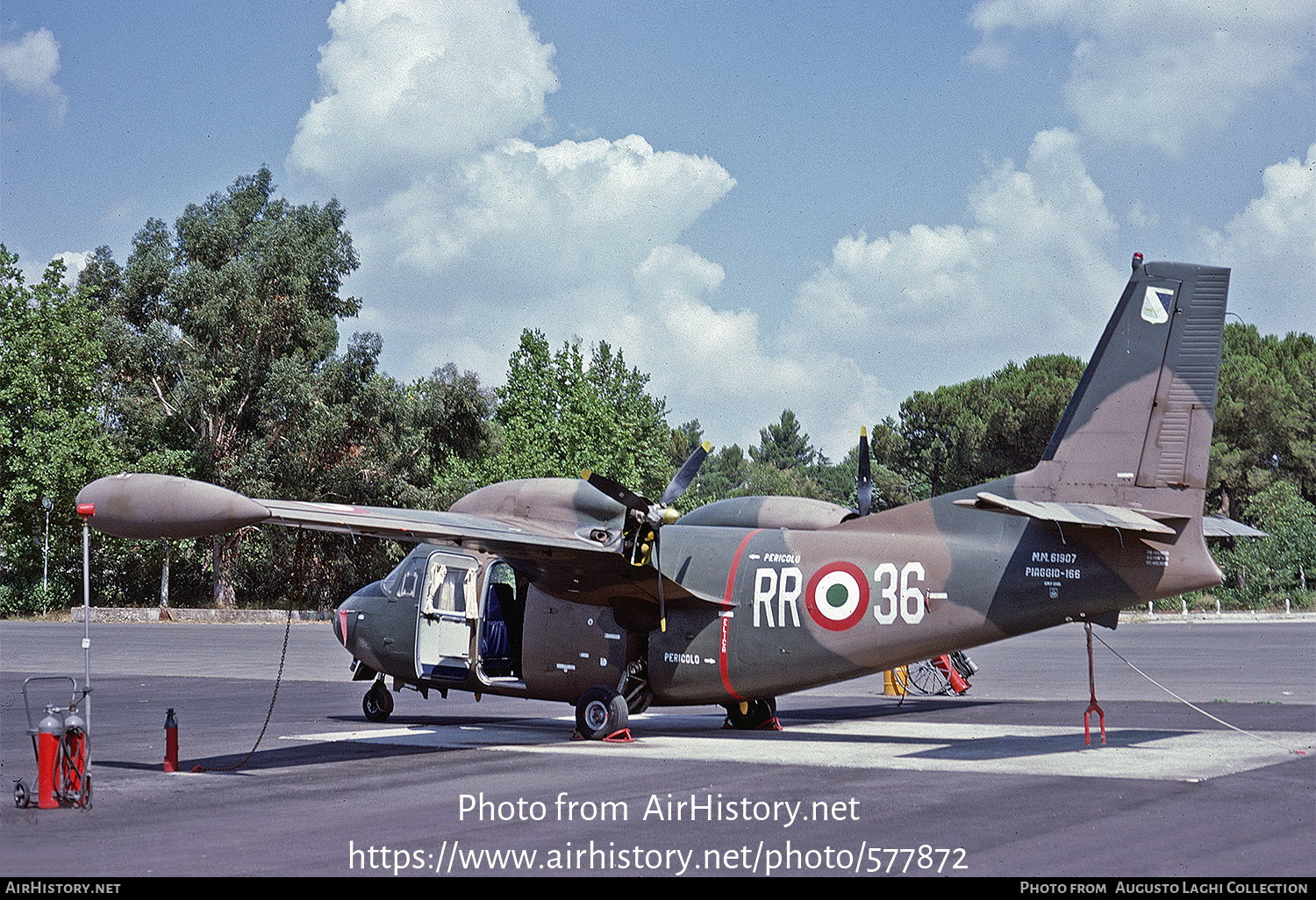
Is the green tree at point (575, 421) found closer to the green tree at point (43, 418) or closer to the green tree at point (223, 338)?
the green tree at point (223, 338)

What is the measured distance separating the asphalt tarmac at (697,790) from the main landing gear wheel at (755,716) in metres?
0.30

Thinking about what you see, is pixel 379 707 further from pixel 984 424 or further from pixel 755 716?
pixel 984 424

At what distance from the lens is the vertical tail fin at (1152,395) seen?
648 inches

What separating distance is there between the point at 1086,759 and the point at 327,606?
63.4m

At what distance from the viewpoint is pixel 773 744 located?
17828 mm

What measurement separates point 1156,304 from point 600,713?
1024cm

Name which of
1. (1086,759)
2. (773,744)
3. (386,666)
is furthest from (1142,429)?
(386,666)

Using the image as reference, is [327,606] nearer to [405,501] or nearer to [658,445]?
[405,501]

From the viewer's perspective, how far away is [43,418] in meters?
62.8

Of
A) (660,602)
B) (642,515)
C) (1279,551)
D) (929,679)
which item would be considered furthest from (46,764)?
(1279,551)

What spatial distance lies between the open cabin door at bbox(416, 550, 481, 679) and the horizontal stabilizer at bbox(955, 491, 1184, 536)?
842cm

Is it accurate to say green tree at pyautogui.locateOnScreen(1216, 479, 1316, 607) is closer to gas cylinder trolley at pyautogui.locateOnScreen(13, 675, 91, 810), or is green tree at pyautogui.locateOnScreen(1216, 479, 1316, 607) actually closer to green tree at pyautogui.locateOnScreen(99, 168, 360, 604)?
green tree at pyautogui.locateOnScreen(99, 168, 360, 604)

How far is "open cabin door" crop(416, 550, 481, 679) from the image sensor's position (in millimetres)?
19891

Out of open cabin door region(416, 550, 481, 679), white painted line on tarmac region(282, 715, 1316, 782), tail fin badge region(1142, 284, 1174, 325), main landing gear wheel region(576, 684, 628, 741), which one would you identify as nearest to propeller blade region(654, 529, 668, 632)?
main landing gear wheel region(576, 684, 628, 741)
